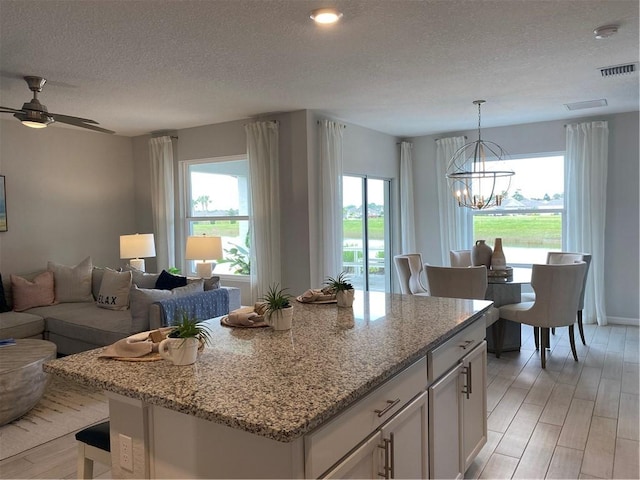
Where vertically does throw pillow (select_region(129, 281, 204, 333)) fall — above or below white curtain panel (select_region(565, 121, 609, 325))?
below

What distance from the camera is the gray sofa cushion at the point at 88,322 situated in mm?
4168

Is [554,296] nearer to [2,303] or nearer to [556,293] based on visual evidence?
[556,293]

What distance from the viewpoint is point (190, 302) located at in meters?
4.01

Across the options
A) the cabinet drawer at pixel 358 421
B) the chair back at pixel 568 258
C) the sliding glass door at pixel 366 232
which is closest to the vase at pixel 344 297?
the cabinet drawer at pixel 358 421

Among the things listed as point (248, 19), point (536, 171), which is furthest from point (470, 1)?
point (536, 171)

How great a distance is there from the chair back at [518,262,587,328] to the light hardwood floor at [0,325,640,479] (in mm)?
421

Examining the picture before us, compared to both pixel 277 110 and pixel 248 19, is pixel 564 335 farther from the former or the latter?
pixel 248 19

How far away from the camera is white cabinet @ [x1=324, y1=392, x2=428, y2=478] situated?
1.42 metres

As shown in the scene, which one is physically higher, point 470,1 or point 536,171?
point 470,1

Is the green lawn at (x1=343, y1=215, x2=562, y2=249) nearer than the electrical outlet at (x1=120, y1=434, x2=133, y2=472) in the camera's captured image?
No

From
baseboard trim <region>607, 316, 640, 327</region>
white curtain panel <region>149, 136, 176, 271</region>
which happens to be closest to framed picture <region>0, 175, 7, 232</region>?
white curtain panel <region>149, 136, 176, 271</region>

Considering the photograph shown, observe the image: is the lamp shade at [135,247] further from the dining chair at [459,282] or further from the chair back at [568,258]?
the chair back at [568,258]

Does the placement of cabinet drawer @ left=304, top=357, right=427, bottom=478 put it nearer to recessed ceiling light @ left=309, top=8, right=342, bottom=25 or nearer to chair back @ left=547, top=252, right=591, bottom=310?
recessed ceiling light @ left=309, top=8, right=342, bottom=25

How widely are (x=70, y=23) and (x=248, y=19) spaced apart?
1.06 metres
